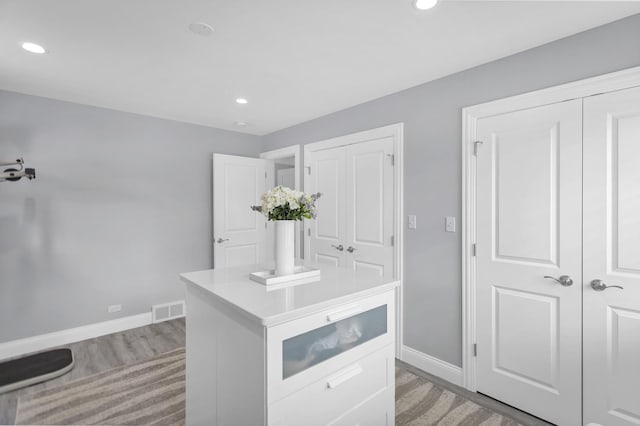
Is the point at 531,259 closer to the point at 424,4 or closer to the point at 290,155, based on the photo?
the point at 424,4

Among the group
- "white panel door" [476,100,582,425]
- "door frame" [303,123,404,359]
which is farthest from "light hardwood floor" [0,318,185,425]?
"white panel door" [476,100,582,425]

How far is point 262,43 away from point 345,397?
209 centimetres

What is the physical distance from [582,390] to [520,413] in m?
0.43

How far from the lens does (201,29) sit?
1.86 metres

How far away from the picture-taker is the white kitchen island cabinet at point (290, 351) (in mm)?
1161

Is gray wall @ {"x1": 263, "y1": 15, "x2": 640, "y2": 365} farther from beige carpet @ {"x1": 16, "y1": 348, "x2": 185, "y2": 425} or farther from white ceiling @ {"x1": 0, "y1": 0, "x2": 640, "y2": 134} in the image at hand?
beige carpet @ {"x1": 16, "y1": 348, "x2": 185, "y2": 425}

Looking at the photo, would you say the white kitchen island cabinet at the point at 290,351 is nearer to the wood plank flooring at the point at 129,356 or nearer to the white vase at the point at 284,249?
the white vase at the point at 284,249

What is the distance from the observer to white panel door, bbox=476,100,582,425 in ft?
6.28

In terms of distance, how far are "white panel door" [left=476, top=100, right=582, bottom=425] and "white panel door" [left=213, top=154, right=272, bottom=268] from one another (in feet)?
9.33

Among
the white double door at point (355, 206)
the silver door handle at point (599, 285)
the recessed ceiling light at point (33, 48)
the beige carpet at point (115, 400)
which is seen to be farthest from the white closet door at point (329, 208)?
the recessed ceiling light at point (33, 48)

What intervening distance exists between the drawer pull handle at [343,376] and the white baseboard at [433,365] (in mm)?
1435

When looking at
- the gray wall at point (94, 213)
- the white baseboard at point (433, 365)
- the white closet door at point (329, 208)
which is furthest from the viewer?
the white closet door at point (329, 208)

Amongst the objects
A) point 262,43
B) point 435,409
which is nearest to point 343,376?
point 435,409

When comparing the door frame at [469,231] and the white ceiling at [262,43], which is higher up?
the white ceiling at [262,43]
